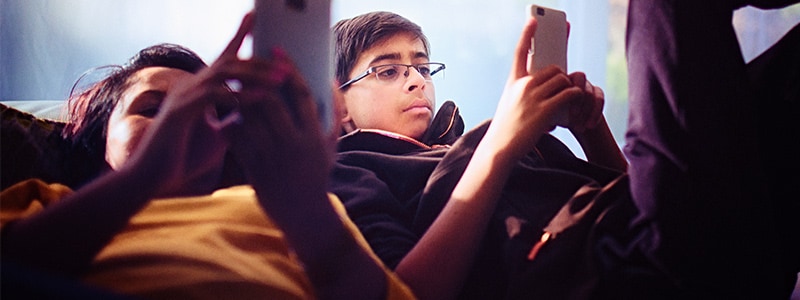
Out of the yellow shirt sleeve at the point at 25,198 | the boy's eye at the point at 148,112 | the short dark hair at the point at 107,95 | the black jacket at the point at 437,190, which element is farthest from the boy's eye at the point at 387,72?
the yellow shirt sleeve at the point at 25,198

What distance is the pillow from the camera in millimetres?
690

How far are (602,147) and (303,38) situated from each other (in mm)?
456

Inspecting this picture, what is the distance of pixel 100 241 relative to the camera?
0.43m

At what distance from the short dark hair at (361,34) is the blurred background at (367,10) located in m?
0.20

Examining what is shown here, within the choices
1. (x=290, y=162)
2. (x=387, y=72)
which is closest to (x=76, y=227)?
Result: (x=290, y=162)

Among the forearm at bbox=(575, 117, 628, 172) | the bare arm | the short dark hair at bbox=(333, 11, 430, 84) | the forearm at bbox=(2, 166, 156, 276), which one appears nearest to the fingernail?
the bare arm

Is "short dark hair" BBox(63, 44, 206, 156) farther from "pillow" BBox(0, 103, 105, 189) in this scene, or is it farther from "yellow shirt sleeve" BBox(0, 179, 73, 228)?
"yellow shirt sleeve" BBox(0, 179, 73, 228)

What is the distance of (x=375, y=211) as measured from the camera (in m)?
0.73

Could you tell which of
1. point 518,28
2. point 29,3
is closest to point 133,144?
point 29,3

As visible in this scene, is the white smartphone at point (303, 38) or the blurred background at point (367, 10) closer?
the white smartphone at point (303, 38)

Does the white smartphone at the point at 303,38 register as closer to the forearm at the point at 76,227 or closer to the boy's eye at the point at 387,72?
the forearm at the point at 76,227

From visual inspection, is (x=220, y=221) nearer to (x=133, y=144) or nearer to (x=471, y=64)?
(x=133, y=144)

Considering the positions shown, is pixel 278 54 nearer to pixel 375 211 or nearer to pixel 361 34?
pixel 375 211

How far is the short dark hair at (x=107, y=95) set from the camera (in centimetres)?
76
